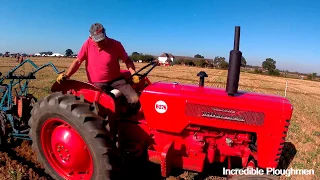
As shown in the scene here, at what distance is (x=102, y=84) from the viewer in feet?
12.9

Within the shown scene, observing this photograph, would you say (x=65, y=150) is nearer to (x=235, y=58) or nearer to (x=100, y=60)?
(x=100, y=60)

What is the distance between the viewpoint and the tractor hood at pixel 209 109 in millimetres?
3209

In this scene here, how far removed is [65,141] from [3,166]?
128cm

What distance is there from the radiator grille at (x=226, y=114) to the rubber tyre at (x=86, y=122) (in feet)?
3.72

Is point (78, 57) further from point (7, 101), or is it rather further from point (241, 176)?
point (241, 176)

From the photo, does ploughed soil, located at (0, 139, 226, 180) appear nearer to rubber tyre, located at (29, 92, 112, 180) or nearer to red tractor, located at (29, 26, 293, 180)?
red tractor, located at (29, 26, 293, 180)

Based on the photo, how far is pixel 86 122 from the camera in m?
3.11

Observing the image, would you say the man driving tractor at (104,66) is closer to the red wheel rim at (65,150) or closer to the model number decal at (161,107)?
the model number decal at (161,107)

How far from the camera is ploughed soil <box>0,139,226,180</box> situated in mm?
3691

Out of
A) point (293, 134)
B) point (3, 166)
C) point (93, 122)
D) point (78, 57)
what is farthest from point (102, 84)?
point (293, 134)

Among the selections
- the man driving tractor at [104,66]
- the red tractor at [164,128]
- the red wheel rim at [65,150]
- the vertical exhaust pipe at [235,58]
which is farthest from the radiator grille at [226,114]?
the red wheel rim at [65,150]

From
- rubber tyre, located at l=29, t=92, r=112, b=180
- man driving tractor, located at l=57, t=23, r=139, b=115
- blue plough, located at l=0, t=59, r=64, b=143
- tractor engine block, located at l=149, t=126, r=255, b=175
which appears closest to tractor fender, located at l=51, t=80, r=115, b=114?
man driving tractor, located at l=57, t=23, r=139, b=115

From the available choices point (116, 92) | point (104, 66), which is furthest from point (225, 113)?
point (104, 66)

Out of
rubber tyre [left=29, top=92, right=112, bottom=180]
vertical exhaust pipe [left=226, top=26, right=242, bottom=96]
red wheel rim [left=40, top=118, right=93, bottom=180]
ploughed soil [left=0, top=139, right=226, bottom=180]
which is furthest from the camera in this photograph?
ploughed soil [left=0, top=139, right=226, bottom=180]
